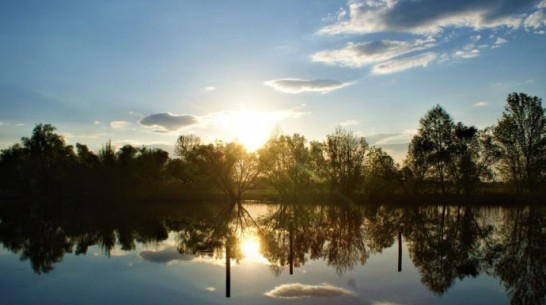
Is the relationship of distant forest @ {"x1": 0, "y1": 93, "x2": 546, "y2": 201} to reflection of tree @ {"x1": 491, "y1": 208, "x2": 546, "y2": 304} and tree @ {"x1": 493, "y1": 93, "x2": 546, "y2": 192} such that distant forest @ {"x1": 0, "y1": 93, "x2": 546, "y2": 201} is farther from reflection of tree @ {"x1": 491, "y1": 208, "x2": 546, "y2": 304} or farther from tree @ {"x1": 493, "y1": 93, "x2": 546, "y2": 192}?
reflection of tree @ {"x1": 491, "y1": 208, "x2": 546, "y2": 304}

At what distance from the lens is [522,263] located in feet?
54.7

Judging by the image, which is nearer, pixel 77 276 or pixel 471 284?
pixel 471 284

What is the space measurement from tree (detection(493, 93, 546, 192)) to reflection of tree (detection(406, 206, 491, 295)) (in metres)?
39.4

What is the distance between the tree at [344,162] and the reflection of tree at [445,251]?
3985 centimetres

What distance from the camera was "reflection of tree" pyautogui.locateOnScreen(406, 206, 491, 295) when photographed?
1478cm

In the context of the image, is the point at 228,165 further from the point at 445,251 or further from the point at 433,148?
the point at 445,251

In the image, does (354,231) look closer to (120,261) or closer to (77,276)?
(120,261)

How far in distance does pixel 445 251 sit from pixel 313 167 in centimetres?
5765

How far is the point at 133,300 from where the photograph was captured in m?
12.2

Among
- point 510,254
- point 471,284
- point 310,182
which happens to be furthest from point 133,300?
point 310,182

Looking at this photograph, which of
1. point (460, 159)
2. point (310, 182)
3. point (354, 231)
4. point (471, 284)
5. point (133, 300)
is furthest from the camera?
point (310, 182)

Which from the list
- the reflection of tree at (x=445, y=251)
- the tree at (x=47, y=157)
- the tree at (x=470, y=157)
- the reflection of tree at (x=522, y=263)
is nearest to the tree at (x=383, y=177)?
the tree at (x=470, y=157)

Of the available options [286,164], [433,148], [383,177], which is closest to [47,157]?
[286,164]

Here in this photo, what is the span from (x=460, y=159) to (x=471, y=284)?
5797 centimetres
